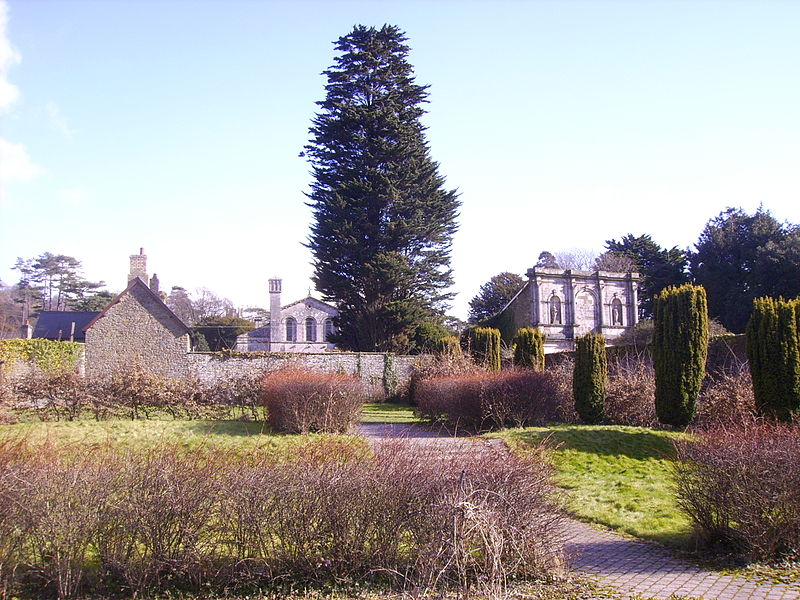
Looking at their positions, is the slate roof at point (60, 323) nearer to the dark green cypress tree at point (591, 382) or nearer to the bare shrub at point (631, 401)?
the dark green cypress tree at point (591, 382)

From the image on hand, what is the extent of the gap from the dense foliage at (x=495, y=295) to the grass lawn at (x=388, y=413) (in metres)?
33.0

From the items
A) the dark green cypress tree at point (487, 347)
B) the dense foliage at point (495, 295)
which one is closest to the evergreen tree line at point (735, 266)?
the dense foliage at point (495, 295)

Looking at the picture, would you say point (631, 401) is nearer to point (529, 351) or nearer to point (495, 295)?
point (529, 351)

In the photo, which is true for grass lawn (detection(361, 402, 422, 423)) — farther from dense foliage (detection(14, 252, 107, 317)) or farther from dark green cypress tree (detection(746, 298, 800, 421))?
dense foliage (detection(14, 252, 107, 317))

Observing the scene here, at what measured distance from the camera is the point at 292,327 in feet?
180

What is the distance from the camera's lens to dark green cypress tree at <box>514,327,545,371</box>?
20.1 meters

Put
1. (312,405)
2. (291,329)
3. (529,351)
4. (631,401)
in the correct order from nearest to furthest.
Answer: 1. (312,405)
2. (631,401)
3. (529,351)
4. (291,329)

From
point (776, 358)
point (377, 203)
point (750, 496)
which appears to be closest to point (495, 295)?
point (377, 203)

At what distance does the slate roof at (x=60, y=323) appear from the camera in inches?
1437

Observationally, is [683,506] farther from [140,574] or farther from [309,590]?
[140,574]

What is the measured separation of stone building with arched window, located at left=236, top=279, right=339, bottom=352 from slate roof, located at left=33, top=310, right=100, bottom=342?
17137mm

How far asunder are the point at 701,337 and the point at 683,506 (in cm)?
773

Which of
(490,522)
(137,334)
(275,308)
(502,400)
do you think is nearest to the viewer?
(490,522)

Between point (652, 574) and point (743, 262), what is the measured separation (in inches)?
1562
